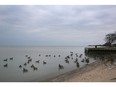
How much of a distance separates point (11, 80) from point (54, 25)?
121 centimetres

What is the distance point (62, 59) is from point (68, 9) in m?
4.37

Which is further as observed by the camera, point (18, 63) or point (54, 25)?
point (18, 63)

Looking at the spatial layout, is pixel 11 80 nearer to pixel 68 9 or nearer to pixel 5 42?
pixel 5 42

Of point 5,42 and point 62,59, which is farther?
point 62,59

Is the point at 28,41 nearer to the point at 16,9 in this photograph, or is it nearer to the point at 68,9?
the point at 16,9

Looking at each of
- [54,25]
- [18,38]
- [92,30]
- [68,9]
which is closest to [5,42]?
[18,38]

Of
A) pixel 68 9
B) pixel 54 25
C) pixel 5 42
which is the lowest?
pixel 5 42

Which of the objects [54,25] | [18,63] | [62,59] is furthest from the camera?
[62,59]

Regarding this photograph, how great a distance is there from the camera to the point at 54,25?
13.9ft

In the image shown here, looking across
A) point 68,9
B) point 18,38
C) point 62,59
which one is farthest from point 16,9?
point 62,59

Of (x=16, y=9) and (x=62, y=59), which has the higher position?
(x=16, y=9)
